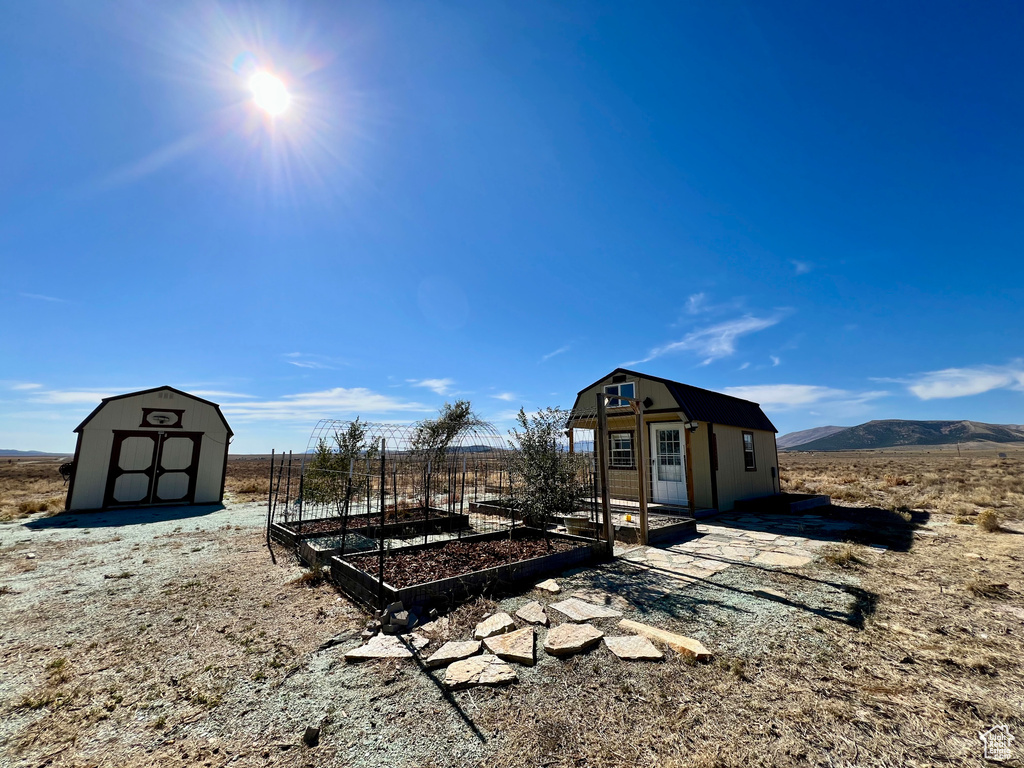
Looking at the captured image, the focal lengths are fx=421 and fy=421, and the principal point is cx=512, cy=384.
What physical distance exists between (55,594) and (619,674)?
7.44 meters

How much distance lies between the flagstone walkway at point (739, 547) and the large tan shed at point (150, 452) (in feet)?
52.5

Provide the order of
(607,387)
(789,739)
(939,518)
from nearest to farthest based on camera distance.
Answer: (789,739) → (939,518) → (607,387)

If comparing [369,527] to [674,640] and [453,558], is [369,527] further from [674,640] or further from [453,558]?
[674,640]

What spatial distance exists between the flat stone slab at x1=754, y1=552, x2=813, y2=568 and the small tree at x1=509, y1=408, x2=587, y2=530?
10.2 ft

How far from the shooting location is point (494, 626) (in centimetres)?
437

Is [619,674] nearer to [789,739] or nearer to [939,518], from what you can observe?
[789,739]

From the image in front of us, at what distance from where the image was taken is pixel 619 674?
139 inches

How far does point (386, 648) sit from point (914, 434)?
19087 cm

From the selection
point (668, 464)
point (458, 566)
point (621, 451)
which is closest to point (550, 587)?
point (458, 566)

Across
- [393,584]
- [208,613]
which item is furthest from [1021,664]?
[208,613]

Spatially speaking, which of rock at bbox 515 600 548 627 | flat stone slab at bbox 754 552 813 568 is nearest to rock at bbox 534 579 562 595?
rock at bbox 515 600 548 627

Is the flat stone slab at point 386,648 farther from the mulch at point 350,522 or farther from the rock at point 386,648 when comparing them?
the mulch at point 350,522

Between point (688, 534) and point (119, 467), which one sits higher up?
point (119, 467)

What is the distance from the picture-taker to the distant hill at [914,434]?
13188 centimetres
